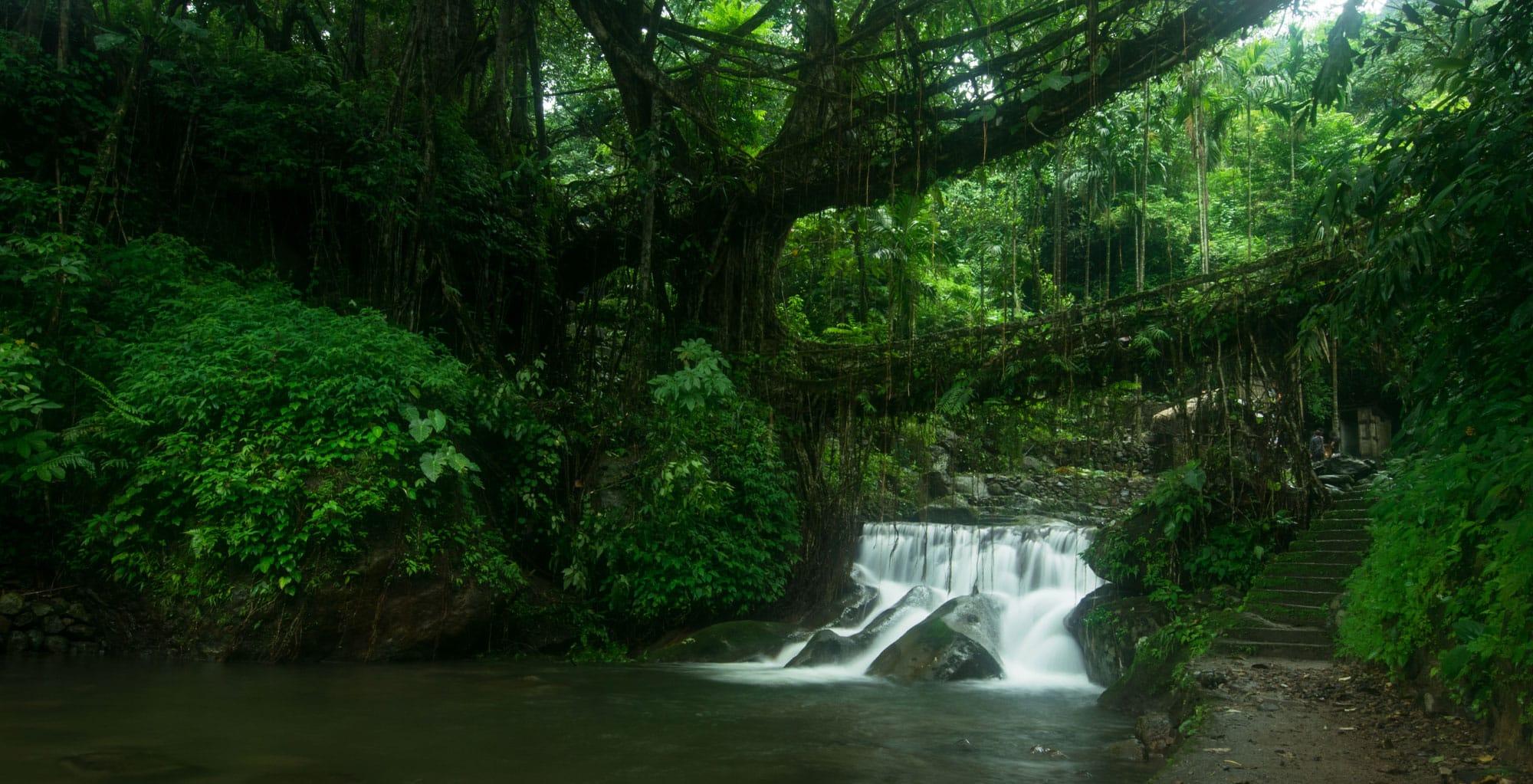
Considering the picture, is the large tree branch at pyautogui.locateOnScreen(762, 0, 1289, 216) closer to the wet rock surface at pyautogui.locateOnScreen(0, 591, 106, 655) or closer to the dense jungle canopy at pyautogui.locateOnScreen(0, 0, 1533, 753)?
the dense jungle canopy at pyautogui.locateOnScreen(0, 0, 1533, 753)

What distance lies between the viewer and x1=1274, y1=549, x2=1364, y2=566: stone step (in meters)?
8.35

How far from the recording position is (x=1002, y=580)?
488 inches

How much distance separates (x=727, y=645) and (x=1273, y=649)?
5219mm

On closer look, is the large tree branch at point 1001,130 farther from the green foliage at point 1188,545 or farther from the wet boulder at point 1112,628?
the wet boulder at point 1112,628

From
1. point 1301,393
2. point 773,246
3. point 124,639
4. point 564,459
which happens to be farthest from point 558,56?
point 1301,393

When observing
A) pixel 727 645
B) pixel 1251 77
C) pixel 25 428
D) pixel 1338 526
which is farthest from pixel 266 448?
pixel 1251 77

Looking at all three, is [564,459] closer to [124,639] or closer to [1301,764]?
[124,639]

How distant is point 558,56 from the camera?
552 inches

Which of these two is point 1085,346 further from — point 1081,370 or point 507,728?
point 507,728

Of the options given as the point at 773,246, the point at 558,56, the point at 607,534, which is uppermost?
the point at 558,56

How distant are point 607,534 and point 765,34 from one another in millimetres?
7224

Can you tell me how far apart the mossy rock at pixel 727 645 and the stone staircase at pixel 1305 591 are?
466 centimetres

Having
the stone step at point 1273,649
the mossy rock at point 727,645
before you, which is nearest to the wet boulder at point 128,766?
the mossy rock at point 727,645

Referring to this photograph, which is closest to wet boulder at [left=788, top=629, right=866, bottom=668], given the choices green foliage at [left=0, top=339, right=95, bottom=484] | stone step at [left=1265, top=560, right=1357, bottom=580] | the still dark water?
the still dark water
